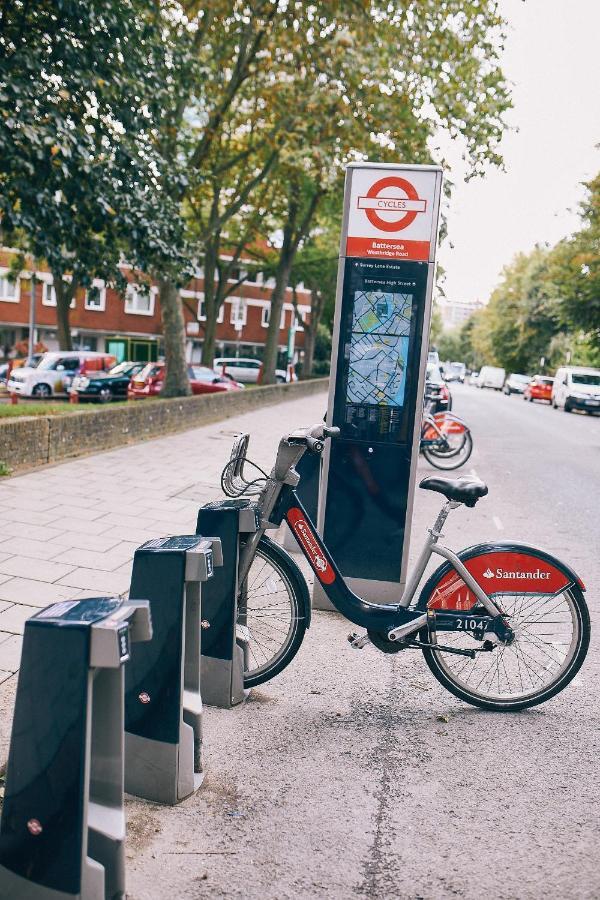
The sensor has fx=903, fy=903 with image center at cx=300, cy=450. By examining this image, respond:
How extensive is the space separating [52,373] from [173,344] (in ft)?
31.8

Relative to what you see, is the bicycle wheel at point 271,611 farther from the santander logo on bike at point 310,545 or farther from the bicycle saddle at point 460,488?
the bicycle saddle at point 460,488

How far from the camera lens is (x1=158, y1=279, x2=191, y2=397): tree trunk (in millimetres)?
19422

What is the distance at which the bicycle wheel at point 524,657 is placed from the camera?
13.7ft

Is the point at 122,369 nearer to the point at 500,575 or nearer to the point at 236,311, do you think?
the point at 500,575

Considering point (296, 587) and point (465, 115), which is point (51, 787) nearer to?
point (296, 587)

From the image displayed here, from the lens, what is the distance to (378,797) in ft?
11.1

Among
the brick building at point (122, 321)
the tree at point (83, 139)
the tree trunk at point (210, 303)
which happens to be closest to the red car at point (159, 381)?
the tree trunk at point (210, 303)

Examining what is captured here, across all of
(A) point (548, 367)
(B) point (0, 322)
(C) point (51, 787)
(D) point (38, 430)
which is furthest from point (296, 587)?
(A) point (548, 367)

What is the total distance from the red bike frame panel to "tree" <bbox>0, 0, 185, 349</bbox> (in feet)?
25.5

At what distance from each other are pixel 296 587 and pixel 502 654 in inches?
39.8

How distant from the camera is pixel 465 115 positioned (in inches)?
736

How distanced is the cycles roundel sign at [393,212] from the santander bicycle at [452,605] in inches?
70.7

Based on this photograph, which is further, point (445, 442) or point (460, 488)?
point (445, 442)

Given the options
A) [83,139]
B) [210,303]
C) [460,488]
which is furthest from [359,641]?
[210,303]
